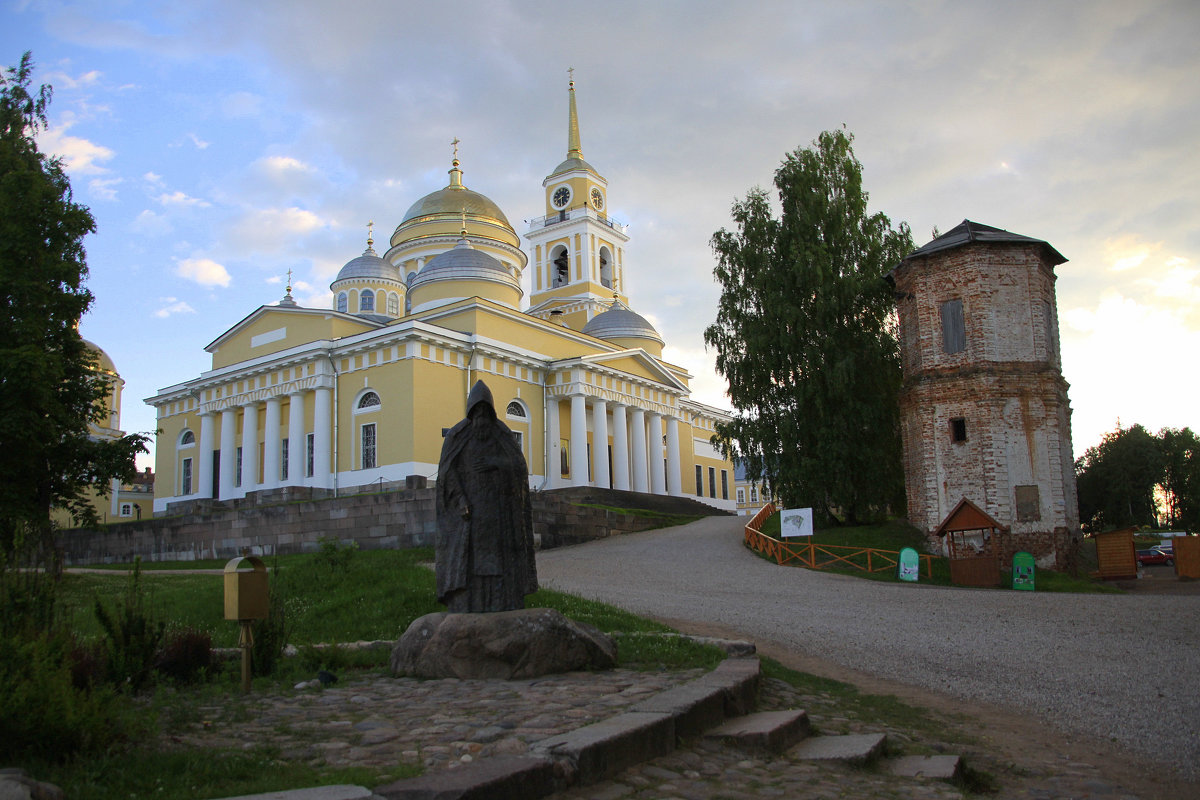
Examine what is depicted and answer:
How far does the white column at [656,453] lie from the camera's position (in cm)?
4659

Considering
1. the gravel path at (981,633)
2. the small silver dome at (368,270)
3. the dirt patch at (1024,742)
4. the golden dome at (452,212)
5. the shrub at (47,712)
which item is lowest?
the dirt patch at (1024,742)

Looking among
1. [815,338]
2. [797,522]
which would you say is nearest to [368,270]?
[815,338]

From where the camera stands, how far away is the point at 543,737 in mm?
5758

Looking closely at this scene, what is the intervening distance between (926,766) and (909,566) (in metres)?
16.4

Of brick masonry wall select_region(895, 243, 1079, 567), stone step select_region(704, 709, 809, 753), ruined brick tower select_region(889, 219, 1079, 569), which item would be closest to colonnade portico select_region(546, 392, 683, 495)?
ruined brick tower select_region(889, 219, 1079, 569)

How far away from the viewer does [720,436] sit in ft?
97.6

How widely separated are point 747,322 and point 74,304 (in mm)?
18477

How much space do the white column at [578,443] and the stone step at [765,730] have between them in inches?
1325

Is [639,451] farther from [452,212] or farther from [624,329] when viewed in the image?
[452,212]

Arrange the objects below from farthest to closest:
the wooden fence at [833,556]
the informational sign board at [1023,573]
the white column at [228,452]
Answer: the white column at [228,452] → the wooden fence at [833,556] → the informational sign board at [1023,573]

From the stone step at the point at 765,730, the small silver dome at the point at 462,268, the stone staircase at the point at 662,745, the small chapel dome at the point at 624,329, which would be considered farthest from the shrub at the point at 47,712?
the small chapel dome at the point at 624,329

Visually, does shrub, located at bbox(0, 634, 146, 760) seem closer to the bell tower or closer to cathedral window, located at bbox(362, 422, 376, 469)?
cathedral window, located at bbox(362, 422, 376, 469)

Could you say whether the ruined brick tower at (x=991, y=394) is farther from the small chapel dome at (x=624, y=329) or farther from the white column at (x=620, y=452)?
the small chapel dome at (x=624, y=329)

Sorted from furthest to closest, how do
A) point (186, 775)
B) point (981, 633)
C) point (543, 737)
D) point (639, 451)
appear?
point (639, 451), point (981, 633), point (543, 737), point (186, 775)
